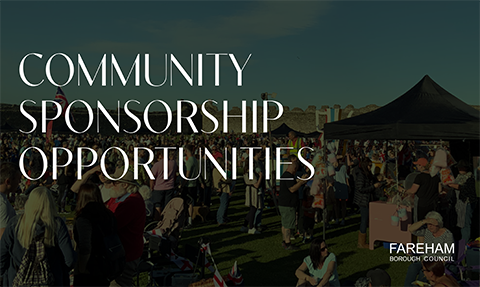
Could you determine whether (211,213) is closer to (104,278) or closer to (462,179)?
(462,179)

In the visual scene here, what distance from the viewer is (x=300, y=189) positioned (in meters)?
7.55

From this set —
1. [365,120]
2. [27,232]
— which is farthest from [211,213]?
[27,232]

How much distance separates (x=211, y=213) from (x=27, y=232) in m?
7.37

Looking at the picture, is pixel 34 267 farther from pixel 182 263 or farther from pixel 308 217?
pixel 308 217

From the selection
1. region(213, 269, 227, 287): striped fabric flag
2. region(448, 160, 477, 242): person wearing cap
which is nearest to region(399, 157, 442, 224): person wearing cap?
region(448, 160, 477, 242): person wearing cap

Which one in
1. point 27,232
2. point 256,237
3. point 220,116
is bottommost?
point 256,237

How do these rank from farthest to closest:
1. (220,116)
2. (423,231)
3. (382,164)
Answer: (220,116) → (382,164) → (423,231)

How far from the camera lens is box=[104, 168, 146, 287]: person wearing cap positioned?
3.74 metres

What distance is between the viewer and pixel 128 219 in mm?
3736

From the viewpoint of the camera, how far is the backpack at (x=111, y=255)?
132 inches

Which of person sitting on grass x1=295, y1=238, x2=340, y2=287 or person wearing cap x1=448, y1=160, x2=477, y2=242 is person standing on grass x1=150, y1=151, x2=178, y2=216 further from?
person wearing cap x1=448, y1=160, x2=477, y2=242

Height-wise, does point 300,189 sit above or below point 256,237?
above

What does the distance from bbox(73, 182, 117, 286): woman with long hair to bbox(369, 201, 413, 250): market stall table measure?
4.88m

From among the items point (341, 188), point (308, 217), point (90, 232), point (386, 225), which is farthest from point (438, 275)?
point (341, 188)
